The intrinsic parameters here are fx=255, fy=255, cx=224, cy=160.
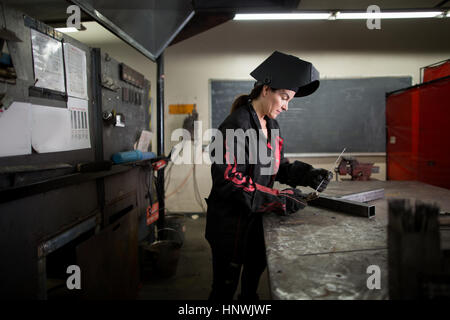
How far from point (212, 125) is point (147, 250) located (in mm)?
2159

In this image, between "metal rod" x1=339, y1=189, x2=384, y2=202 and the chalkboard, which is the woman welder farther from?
the chalkboard

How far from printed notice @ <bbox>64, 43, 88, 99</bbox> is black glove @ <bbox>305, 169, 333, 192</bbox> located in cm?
134

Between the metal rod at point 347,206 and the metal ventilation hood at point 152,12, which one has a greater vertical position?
the metal ventilation hood at point 152,12

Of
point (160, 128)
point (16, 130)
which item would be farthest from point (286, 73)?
point (160, 128)

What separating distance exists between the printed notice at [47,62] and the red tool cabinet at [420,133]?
355cm

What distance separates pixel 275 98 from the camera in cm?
134

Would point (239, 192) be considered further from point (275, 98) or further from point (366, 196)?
point (366, 196)

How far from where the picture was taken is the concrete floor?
1.97 meters

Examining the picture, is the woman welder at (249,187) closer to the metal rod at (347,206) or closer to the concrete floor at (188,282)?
the metal rod at (347,206)

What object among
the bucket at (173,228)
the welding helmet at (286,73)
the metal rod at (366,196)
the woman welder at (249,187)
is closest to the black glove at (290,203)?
the woman welder at (249,187)

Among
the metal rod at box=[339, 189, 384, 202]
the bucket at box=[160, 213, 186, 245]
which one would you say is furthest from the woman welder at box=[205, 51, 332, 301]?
the bucket at box=[160, 213, 186, 245]

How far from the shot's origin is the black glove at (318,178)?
4.60 ft

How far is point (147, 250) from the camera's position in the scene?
6.91ft
